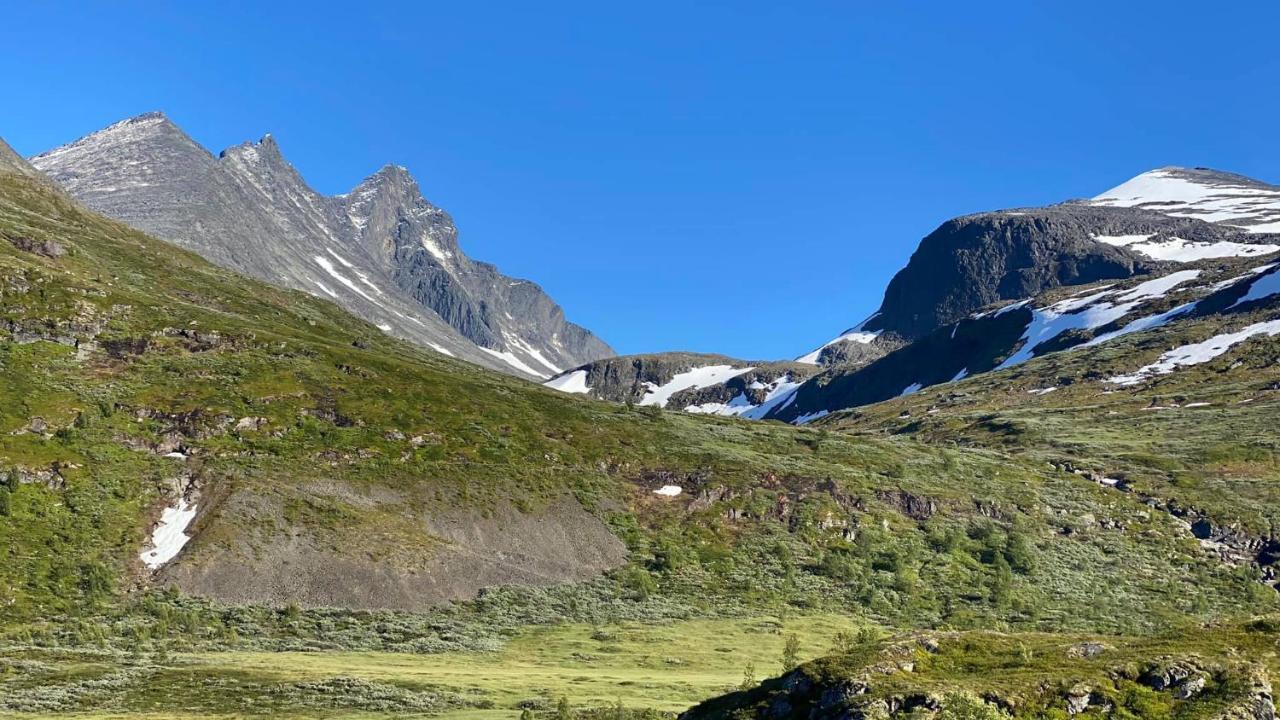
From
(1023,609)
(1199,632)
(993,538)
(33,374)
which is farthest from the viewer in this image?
(993,538)

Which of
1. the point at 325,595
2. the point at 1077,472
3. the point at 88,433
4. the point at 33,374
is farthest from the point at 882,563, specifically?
the point at 33,374

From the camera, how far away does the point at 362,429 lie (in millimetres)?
110750

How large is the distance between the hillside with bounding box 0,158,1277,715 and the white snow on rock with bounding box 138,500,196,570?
214 millimetres

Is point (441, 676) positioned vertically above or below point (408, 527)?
below

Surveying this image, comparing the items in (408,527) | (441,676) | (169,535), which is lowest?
(441,676)

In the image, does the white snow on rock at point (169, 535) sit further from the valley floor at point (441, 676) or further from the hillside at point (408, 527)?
the valley floor at point (441, 676)

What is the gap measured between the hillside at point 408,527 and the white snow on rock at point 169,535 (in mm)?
214

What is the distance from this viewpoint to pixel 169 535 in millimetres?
85062

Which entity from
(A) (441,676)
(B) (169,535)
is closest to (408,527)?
(B) (169,535)

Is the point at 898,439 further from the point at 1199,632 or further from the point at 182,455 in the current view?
the point at 1199,632

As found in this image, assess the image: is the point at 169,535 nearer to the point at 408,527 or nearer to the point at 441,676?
the point at 408,527

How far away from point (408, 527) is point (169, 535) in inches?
832

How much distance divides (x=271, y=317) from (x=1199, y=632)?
517 ft

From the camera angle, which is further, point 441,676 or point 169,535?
point 169,535
